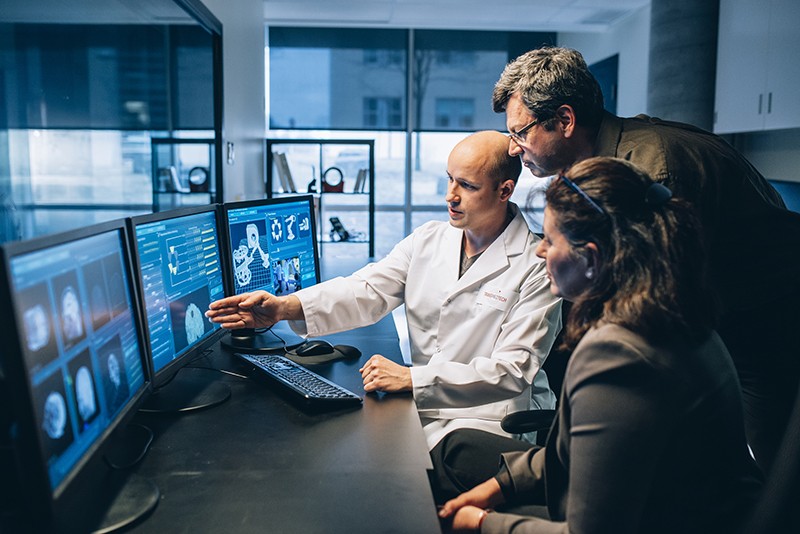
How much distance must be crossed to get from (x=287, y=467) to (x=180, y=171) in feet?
11.5

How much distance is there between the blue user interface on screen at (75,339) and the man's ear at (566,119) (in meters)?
1.06

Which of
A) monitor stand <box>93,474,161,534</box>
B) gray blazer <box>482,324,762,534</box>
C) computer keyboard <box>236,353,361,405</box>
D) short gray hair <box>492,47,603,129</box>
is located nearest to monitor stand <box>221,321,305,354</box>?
computer keyboard <box>236,353,361,405</box>

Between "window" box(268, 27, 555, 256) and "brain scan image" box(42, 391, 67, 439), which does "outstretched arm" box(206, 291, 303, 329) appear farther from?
"window" box(268, 27, 555, 256)

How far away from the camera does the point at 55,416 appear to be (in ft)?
2.87

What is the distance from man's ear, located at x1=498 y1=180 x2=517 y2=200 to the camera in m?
1.87

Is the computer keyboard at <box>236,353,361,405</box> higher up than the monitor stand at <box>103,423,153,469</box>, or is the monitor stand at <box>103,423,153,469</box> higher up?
the computer keyboard at <box>236,353,361,405</box>

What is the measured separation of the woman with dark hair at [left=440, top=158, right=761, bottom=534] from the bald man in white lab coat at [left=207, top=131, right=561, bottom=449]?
21.2 inches

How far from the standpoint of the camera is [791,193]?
4.02 meters

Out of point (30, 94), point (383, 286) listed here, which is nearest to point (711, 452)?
point (383, 286)

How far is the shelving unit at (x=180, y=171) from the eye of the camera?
13.3 ft

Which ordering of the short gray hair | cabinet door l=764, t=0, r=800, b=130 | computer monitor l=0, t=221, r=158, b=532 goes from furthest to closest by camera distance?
cabinet door l=764, t=0, r=800, b=130, the short gray hair, computer monitor l=0, t=221, r=158, b=532

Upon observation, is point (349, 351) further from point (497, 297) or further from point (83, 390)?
point (83, 390)

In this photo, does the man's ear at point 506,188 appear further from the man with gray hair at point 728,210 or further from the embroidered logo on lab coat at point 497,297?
the embroidered logo on lab coat at point 497,297

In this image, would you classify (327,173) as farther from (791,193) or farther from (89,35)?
(791,193)
